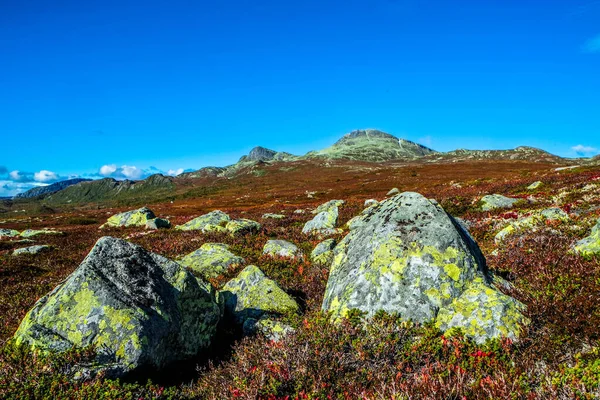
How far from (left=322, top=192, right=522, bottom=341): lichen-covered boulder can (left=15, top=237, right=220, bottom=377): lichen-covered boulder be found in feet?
9.57

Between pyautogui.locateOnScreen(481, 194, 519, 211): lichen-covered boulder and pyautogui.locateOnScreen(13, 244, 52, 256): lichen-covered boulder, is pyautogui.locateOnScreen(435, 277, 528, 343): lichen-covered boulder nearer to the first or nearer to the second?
pyautogui.locateOnScreen(481, 194, 519, 211): lichen-covered boulder

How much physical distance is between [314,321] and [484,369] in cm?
288

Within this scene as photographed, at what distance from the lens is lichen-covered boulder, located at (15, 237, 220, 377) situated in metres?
5.67

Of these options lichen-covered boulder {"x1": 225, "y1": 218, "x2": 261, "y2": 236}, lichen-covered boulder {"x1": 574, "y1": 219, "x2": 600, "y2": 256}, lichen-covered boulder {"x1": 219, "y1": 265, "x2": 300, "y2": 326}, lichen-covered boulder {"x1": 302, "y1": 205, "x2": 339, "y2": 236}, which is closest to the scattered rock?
lichen-covered boulder {"x1": 302, "y1": 205, "x2": 339, "y2": 236}

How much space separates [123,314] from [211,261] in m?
7.68

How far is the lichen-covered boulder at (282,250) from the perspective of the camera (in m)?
14.4

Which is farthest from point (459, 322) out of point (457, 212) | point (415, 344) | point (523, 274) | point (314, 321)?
point (457, 212)

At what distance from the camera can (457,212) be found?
2414 centimetres

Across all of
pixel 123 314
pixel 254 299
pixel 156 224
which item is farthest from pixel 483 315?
pixel 156 224

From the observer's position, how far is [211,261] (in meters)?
13.6

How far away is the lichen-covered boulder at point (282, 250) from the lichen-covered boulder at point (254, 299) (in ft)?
14.8

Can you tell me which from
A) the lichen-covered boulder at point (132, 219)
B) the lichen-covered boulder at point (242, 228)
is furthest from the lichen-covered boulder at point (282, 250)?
the lichen-covered boulder at point (132, 219)

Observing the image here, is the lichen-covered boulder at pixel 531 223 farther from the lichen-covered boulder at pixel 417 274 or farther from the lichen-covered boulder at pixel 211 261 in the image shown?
the lichen-covered boulder at pixel 211 261

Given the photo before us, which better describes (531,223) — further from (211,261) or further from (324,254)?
(211,261)
